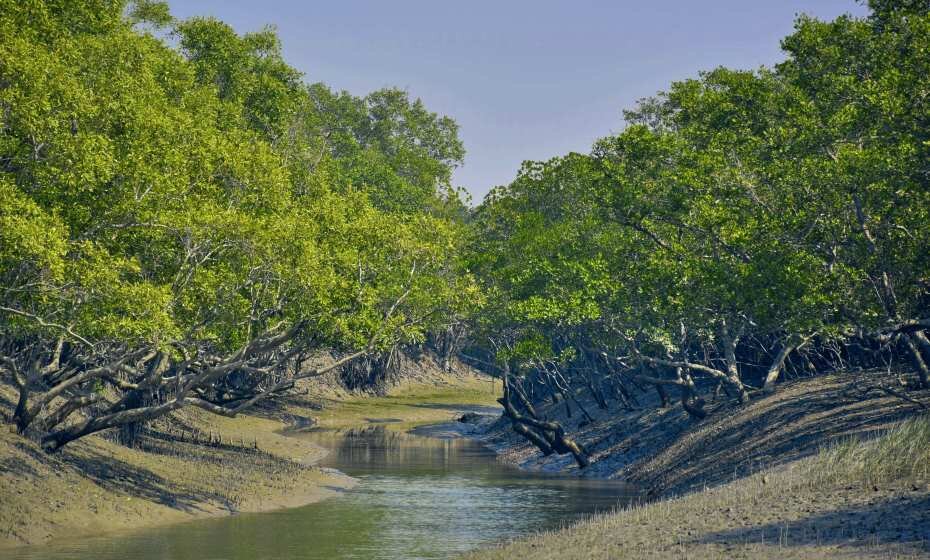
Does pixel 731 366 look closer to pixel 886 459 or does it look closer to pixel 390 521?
pixel 390 521

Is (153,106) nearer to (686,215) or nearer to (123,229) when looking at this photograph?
(123,229)

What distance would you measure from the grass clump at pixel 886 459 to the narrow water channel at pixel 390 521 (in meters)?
8.83

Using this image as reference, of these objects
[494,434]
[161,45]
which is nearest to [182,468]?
[161,45]

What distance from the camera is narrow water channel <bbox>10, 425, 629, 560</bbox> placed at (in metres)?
29.6

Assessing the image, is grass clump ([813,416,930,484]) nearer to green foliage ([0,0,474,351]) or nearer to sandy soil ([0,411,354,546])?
green foliage ([0,0,474,351])

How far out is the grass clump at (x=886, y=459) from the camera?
2508 cm

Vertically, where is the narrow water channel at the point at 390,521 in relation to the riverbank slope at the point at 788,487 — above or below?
below

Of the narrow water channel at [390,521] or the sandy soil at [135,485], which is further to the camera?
the sandy soil at [135,485]

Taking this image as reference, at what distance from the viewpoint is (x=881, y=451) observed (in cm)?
2666

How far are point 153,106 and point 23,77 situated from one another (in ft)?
18.6

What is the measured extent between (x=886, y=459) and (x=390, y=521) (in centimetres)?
1636

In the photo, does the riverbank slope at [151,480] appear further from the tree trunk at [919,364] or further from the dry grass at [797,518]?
the tree trunk at [919,364]

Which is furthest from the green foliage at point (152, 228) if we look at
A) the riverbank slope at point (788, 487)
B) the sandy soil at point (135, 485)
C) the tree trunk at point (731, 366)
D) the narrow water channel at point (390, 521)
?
the tree trunk at point (731, 366)

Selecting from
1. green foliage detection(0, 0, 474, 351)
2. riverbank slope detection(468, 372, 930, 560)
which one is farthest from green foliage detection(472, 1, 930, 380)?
green foliage detection(0, 0, 474, 351)
